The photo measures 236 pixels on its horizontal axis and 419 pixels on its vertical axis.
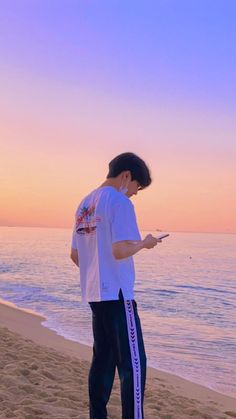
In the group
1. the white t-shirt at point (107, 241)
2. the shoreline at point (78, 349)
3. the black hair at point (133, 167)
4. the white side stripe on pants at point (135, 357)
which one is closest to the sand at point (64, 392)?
the shoreline at point (78, 349)

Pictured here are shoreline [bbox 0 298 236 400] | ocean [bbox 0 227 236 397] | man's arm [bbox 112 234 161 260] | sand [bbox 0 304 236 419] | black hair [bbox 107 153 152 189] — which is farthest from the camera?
ocean [bbox 0 227 236 397]

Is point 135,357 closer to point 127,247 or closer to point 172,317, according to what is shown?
point 127,247

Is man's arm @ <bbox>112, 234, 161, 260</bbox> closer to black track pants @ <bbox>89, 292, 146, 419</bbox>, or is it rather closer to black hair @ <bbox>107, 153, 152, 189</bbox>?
black track pants @ <bbox>89, 292, 146, 419</bbox>

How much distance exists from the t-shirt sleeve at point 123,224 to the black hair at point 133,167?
0.88 feet

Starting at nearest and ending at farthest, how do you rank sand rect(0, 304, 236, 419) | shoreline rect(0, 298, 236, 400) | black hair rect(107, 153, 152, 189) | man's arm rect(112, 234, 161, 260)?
man's arm rect(112, 234, 161, 260) → black hair rect(107, 153, 152, 189) → sand rect(0, 304, 236, 419) → shoreline rect(0, 298, 236, 400)

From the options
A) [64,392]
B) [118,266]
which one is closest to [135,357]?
[118,266]

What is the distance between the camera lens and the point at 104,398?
3467mm

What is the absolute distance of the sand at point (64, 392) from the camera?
4.27m

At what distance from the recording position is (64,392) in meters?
4.83

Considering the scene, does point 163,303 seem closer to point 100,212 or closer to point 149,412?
point 149,412

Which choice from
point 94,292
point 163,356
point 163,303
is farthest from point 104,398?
point 163,303

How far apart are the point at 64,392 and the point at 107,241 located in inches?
93.0

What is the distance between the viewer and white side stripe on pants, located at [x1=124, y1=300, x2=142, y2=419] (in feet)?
9.95

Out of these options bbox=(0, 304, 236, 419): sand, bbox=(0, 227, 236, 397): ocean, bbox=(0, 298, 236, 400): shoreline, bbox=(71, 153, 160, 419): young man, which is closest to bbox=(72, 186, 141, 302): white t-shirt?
bbox=(71, 153, 160, 419): young man
